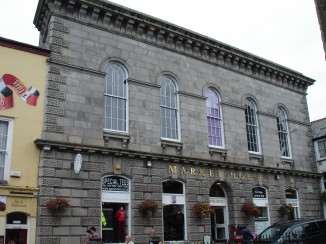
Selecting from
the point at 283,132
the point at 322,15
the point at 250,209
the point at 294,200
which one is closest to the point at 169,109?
the point at 250,209

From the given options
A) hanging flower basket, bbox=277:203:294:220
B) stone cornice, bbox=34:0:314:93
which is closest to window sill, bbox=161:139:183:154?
stone cornice, bbox=34:0:314:93

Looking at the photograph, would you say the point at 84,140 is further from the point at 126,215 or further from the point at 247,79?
the point at 247,79

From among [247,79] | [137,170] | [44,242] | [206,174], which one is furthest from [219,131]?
[44,242]

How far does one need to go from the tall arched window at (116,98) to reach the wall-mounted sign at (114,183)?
2288 millimetres

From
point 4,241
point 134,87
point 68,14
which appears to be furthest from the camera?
point 134,87

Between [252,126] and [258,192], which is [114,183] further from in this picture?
[252,126]

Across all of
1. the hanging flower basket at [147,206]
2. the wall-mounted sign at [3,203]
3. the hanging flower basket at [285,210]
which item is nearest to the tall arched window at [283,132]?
the hanging flower basket at [285,210]

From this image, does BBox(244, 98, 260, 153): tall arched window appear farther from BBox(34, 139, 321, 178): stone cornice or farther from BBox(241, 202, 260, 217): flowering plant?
BBox(241, 202, 260, 217): flowering plant

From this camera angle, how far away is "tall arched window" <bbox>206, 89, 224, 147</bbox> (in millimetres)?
21406

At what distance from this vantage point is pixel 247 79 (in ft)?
80.2

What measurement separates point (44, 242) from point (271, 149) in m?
15.2

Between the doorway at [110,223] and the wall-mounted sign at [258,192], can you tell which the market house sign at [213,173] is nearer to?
the wall-mounted sign at [258,192]

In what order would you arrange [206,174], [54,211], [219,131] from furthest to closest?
[219,131]
[206,174]
[54,211]

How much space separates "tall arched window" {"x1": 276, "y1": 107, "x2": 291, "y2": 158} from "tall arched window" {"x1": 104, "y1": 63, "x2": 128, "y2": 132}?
39.2ft
